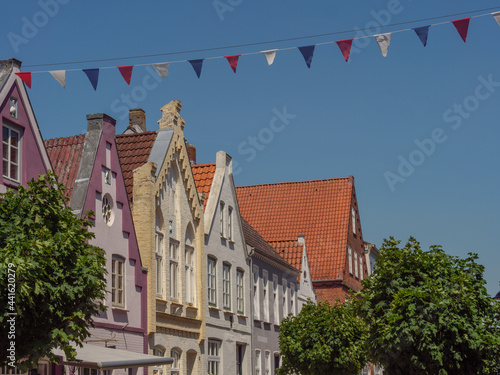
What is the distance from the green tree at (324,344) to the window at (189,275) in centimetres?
479

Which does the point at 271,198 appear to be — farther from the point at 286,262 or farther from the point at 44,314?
the point at 44,314

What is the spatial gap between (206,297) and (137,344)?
608 cm

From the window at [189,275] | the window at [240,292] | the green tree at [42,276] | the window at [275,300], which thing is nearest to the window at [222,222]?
the window at [240,292]

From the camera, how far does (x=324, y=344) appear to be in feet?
104

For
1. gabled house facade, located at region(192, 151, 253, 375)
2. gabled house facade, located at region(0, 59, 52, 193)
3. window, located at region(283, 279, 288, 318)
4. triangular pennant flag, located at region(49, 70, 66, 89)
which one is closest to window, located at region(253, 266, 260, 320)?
gabled house facade, located at region(192, 151, 253, 375)

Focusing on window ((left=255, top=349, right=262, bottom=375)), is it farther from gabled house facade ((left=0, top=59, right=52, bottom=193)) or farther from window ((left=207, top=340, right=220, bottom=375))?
gabled house facade ((left=0, top=59, right=52, bottom=193))

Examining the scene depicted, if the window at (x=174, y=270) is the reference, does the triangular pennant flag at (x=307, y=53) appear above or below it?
above

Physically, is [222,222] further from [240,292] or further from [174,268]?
[174,268]

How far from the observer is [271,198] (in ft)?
174

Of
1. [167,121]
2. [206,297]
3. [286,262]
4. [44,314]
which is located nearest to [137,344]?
[206,297]

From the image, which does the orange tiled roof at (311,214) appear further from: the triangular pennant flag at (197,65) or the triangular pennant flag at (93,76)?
the triangular pennant flag at (93,76)

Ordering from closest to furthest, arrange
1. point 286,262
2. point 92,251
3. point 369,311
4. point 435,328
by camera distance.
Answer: point 92,251 < point 435,328 < point 369,311 < point 286,262

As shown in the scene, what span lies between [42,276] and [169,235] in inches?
526

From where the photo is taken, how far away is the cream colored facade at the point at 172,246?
26.4 m
